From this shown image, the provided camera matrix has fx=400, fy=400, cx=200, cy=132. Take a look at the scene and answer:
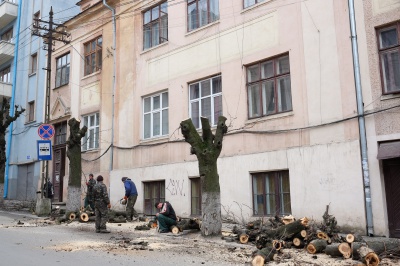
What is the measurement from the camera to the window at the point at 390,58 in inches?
410

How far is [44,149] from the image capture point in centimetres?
1573

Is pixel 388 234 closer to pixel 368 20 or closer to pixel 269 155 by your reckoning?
pixel 269 155

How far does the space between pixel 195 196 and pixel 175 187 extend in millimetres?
933

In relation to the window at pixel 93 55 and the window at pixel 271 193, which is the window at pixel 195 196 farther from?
the window at pixel 93 55

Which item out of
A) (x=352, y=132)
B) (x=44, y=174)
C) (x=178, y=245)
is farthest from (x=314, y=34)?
Result: (x=44, y=174)

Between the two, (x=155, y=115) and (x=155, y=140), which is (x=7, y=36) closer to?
(x=155, y=115)

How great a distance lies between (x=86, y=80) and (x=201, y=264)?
15648 millimetres

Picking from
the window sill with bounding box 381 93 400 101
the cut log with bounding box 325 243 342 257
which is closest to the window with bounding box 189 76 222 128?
the window sill with bounding box 381 93 400 101

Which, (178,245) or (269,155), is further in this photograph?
(269,155)

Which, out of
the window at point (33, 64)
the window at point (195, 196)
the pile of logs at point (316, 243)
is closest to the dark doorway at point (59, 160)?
the window at point (33, 64)

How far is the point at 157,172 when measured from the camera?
52.7 ft

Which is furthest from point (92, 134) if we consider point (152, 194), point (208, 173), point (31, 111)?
point (208, 173)

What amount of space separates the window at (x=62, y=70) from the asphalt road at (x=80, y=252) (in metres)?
13.0

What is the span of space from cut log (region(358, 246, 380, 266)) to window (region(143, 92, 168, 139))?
1061 centimetres
